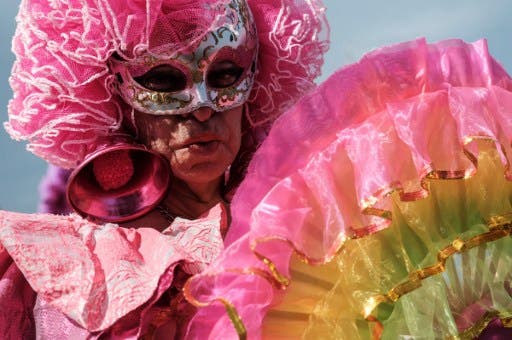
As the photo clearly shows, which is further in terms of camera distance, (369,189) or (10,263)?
(10,263)

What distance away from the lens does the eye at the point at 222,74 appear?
1950 mm

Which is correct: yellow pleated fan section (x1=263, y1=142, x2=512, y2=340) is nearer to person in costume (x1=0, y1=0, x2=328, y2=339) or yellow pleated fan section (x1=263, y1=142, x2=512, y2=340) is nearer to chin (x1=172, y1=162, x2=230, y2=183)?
person in costume (x1=0, y1=0, x2=328, y2=339)

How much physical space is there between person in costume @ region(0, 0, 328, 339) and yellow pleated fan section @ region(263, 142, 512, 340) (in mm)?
330

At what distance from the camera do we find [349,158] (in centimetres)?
142

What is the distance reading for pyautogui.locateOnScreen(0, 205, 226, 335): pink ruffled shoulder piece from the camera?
1618 mm

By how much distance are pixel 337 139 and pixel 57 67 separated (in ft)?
2.41

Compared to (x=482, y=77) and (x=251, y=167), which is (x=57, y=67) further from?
(x=482, y=77)

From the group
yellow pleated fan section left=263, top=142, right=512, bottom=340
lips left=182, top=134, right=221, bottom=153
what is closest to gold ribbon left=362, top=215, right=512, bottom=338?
yellow pleated fan section left=263, top=142, right=512, bottom=340

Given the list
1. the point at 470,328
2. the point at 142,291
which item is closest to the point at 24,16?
the point at 142,291

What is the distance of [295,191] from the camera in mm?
1399

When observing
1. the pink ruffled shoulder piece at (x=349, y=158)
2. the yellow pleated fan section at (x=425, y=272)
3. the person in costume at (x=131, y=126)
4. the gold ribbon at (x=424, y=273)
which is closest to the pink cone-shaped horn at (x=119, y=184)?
the person in costume at (x=131, y=126)

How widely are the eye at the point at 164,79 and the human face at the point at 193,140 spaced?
6 centimetres

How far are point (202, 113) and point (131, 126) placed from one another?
0.18 metres

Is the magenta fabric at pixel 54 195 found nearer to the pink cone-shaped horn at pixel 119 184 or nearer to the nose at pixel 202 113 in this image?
the pink cone-shaped horn at pixel 119 184
